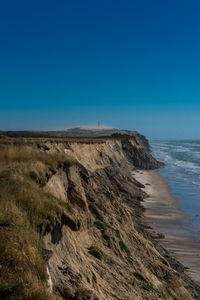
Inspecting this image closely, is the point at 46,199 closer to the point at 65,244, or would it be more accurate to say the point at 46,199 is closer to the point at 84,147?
the point at 65,244

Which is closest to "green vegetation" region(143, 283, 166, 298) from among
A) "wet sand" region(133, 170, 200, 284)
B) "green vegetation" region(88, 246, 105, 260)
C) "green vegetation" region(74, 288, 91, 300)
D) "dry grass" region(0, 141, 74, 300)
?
"green vegetation" region(88, 246, 105, 260)

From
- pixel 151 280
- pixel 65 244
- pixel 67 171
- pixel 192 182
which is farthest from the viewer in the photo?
pixel 192 182

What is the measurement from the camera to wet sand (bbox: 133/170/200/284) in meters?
18.2

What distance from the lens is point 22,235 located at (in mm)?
4938

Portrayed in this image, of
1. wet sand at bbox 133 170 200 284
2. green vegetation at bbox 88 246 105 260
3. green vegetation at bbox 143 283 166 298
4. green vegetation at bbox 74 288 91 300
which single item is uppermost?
green vegetation at bbox 74 288 91 300

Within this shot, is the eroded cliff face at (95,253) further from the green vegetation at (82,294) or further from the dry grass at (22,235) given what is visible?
the dry grass at (22,235)

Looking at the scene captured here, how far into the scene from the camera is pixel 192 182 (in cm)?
4650

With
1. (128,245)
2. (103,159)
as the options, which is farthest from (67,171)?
(103,159)

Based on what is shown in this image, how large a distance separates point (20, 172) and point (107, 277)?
14.6ft

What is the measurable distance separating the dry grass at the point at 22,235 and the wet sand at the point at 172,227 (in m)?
12.7

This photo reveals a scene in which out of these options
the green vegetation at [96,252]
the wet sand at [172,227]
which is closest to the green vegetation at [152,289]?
the green vegetation at [96,252]

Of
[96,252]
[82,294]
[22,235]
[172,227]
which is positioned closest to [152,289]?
[96,252]

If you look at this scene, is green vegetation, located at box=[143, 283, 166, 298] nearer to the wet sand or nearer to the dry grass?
the dry grass

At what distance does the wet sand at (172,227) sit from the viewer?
1825 cm
